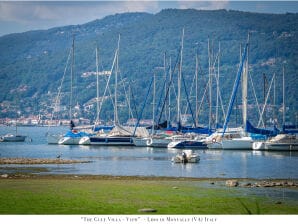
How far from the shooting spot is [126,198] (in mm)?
29516

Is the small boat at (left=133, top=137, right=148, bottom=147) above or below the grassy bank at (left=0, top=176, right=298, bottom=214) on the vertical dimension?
below

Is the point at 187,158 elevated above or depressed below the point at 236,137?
below

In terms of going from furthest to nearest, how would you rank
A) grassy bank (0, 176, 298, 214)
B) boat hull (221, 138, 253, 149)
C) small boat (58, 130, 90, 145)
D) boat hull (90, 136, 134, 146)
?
small boat (58, 130, 90, 145), boat hull (90, 136, 134, 146), boat hull (221, 138, 253, 149), grassy bank (0, 176, 298, 214)

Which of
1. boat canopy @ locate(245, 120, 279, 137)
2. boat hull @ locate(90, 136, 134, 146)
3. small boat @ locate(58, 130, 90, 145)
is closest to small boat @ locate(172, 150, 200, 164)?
boat canopy @ locate(245, 120, 279, 137)

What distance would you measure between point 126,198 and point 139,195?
4.07 feet

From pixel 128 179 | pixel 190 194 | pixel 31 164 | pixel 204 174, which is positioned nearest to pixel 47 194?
pixel 190 194

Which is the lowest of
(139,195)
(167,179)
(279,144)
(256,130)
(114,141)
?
(114,141)

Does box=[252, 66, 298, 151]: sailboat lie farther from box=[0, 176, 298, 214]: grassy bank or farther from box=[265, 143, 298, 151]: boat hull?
box=[0, 176, 298, 214]: grassy bank

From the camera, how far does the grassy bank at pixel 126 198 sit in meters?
26.7

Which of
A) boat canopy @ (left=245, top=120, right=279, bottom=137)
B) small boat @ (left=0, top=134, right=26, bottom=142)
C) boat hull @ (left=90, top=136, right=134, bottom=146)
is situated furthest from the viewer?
small boat @ (left=0, top=134, right=26, bottom=142)

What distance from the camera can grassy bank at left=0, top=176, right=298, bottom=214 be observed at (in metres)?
26.7

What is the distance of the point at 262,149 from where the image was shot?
7281 centimetres

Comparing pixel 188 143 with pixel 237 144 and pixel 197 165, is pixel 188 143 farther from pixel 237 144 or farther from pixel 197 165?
pixel 197 165

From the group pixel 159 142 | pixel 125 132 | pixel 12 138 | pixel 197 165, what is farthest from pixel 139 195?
pixel 12 138
